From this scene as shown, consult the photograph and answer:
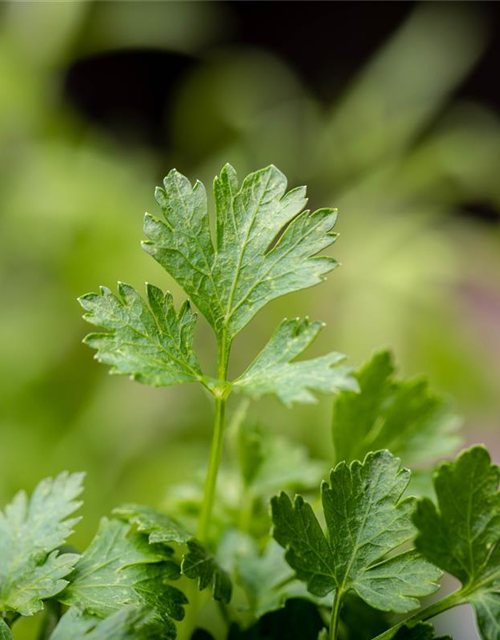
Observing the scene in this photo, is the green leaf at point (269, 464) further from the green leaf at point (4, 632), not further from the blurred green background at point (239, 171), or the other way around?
the blurred green background at point (239, 171)

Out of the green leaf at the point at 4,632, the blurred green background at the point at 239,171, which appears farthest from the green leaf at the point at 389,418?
the blurred green background at the point at 239,171

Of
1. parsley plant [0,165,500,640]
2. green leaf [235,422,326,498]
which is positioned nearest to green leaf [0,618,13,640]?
parsley plant [0,165,500,640]

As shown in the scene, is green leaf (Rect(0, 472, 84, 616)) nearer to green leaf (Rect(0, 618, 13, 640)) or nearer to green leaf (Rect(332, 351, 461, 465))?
green leaf (Rect(0, 618, 13, 640))

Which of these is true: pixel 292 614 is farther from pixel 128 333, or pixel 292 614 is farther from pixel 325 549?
pixel 128 333

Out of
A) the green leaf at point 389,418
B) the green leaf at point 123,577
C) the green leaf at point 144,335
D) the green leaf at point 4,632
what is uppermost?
the green leaf at point 144,335

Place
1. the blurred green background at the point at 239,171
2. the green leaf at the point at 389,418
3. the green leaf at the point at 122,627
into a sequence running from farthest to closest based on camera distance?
1. the blurred green background at the point at 239,171
2. the green leaf at the point at 389,418
3. the green leaf at the point at 122,627

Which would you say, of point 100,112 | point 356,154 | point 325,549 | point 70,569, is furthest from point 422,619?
point 100,112
